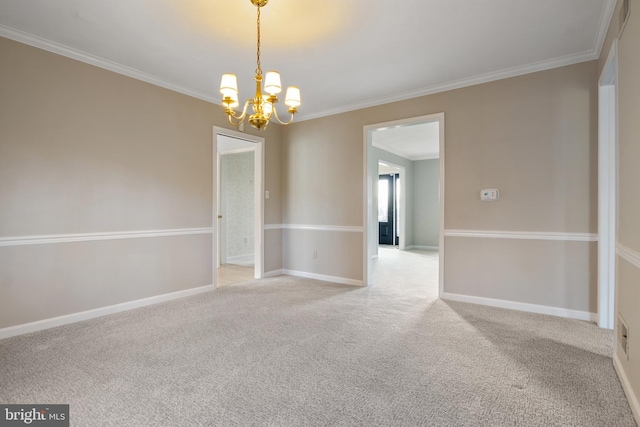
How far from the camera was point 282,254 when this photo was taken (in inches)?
216

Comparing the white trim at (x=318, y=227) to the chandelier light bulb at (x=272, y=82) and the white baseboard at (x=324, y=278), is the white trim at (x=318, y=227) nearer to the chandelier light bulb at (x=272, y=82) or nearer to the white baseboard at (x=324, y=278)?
the white baseboard at (x=324, y=278)

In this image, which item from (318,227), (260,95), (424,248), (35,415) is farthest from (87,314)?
(424,248)

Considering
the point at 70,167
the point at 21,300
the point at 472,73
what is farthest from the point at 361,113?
the point at 21,300

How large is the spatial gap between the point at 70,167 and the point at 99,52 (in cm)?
114

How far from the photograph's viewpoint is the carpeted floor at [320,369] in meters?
1.71

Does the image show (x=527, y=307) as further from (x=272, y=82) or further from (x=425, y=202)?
(x=425, y=202)

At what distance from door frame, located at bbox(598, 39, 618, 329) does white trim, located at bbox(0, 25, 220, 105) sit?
423 centimetres

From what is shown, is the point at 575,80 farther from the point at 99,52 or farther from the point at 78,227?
the point at 78,227

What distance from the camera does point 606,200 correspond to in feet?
9.56

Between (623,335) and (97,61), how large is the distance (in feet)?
15.9

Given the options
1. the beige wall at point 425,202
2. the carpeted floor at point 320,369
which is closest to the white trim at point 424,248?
the beige wall at point 425,202

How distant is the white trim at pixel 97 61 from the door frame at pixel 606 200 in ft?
13.9

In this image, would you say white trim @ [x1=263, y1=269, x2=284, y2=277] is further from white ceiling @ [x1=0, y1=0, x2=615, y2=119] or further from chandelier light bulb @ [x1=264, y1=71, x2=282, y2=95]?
chandelier light bulb @ [x1=264, y1=71, x2=282, y2=95]

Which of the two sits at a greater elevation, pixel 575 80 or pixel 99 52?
pixel 99 52
